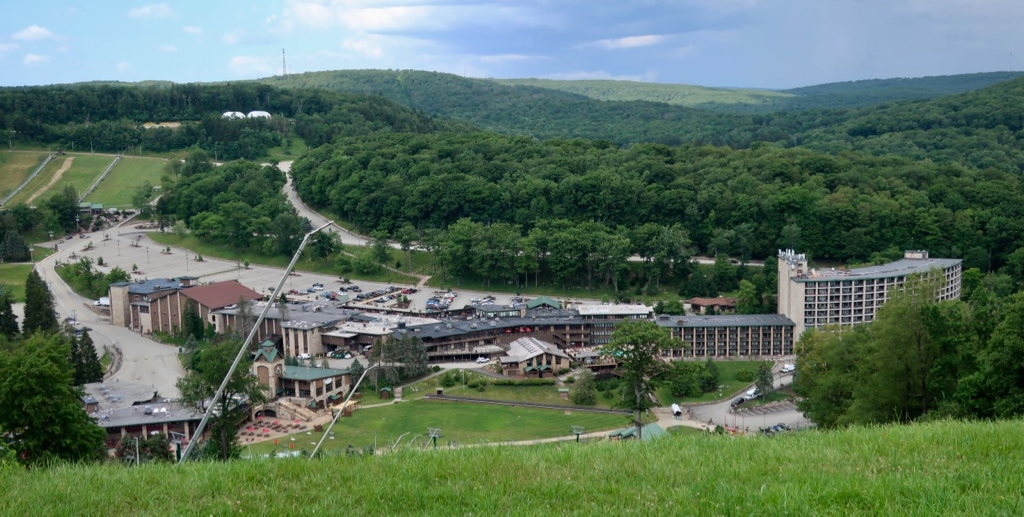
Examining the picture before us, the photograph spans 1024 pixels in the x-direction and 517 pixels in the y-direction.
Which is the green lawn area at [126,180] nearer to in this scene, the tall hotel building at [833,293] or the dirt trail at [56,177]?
the dirt trail at [56,177]

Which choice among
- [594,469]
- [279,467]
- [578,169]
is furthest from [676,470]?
[578,169]

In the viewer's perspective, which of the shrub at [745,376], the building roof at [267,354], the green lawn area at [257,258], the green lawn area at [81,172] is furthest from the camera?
the green lawn area at [81,172]

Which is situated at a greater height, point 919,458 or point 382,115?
point 382,115

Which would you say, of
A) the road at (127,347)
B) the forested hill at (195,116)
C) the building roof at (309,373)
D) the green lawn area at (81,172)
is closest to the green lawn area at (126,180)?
the green lawn area at (81,172)

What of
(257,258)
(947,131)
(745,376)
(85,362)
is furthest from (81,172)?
(947,131)

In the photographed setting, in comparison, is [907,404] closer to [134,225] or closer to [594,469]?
[594,469]

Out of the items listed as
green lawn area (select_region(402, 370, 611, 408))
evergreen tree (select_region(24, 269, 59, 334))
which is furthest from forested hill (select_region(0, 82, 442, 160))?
green lawn area (select_region(402, 370, 611, 408))

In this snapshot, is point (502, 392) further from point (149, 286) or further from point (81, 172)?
point (81, 172)
